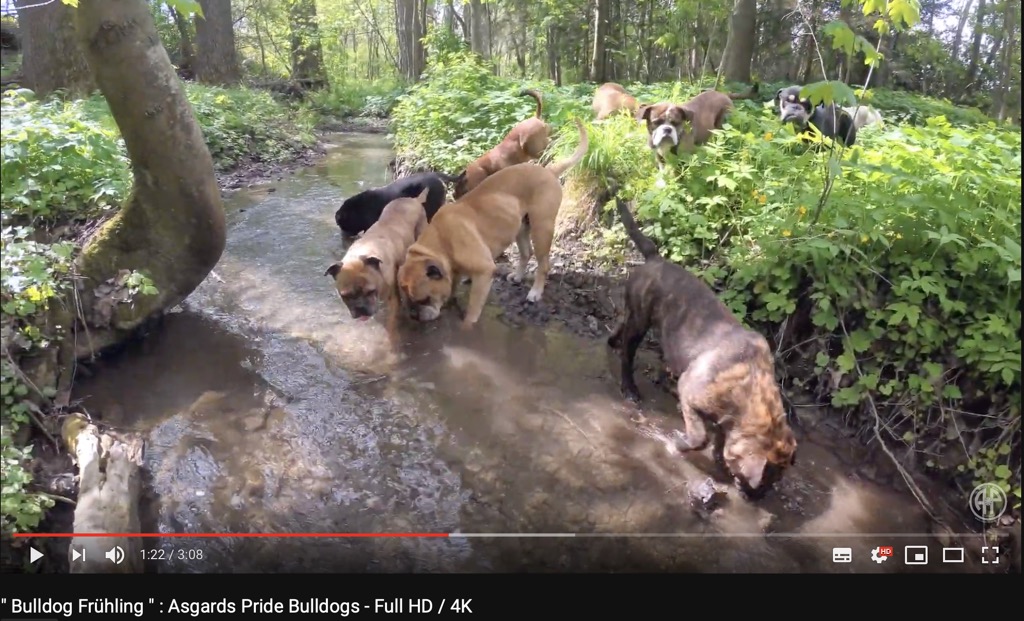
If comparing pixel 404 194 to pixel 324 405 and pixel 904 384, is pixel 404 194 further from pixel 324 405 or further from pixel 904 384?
pixel 904 384

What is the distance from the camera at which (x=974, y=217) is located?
3.87 metres

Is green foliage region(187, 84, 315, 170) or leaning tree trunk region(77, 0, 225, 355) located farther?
green foliage region(187, 84, 315, 170)

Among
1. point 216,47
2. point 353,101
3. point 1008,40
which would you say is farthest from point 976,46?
point 216,47

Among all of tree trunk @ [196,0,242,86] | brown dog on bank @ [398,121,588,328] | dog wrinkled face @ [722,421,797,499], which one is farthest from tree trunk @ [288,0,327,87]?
dog wrinkled face @ [722,421,797,499]

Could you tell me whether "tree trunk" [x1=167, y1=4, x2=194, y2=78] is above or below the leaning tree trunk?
above

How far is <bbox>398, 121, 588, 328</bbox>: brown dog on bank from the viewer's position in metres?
5.09

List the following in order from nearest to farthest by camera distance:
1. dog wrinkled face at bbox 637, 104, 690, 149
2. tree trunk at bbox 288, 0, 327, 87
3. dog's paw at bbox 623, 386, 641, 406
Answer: dog's paw at bbox 623, 386, 641, 406 → dog wrinkled face at bbox 637, 104, 690, 149 → tree trunk at bbox 288, 0, 327, 87

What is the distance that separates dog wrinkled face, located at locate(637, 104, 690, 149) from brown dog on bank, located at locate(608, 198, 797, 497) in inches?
83.9

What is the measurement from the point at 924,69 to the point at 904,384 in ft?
45.1

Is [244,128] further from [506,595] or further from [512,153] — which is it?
[506,595]
